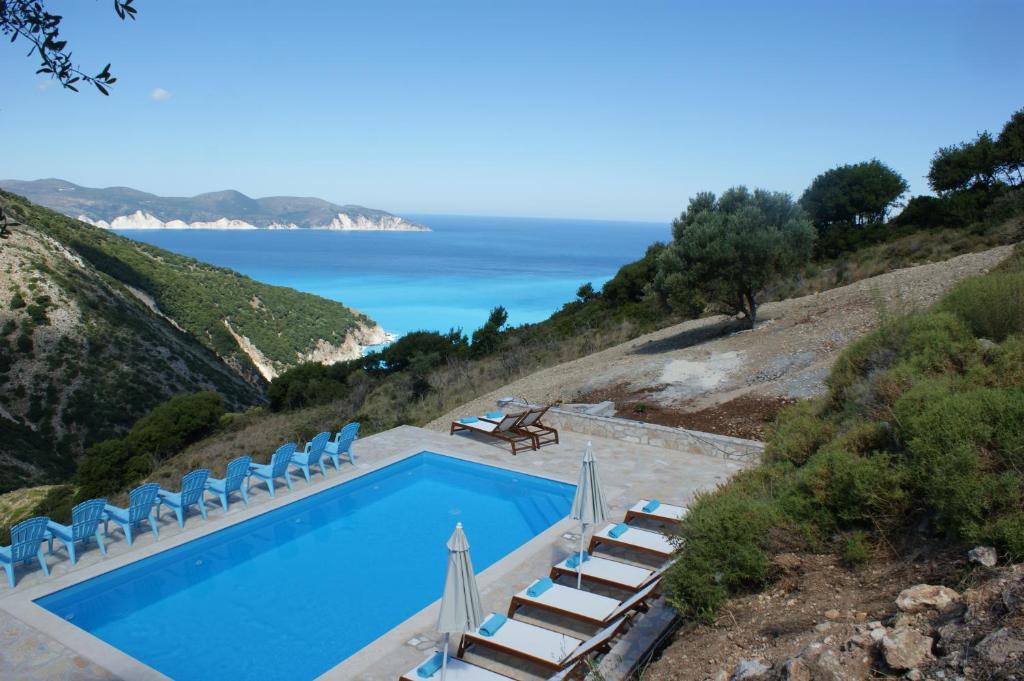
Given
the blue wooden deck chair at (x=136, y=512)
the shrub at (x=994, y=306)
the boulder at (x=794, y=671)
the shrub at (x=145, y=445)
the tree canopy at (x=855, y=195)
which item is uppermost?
the tree canopy at (x=855, y=195)

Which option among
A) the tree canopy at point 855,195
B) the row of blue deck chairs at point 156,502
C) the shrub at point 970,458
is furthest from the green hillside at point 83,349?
the tree canopy at point 855,195

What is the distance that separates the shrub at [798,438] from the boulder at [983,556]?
249 cm

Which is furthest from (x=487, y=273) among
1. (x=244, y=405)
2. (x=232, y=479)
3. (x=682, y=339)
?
(x=232, y=479)

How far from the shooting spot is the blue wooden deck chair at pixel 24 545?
6.66 meters

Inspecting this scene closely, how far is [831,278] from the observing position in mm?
21375

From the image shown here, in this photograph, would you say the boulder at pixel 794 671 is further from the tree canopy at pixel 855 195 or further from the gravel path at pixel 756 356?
the tree canopy at pixel 855 195

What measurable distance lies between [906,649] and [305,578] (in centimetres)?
612

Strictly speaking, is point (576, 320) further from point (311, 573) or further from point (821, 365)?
point (311, 573)

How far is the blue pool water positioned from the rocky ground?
345 cm

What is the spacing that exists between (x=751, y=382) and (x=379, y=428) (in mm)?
7656

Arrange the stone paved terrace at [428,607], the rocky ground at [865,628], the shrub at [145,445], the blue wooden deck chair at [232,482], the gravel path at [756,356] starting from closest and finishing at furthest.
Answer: the rocky ground at [865,628] → the stone paved terrace at [428,607] → the blue wooden deck chair at [232,482] → the gravel path at [756,356] → the shrub at [145,445]

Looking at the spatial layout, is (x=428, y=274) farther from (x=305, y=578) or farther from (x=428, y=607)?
→ (x=428, y=607)

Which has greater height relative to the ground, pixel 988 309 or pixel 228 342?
pixel 988 309

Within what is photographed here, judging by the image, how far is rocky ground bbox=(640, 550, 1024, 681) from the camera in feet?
8.61
